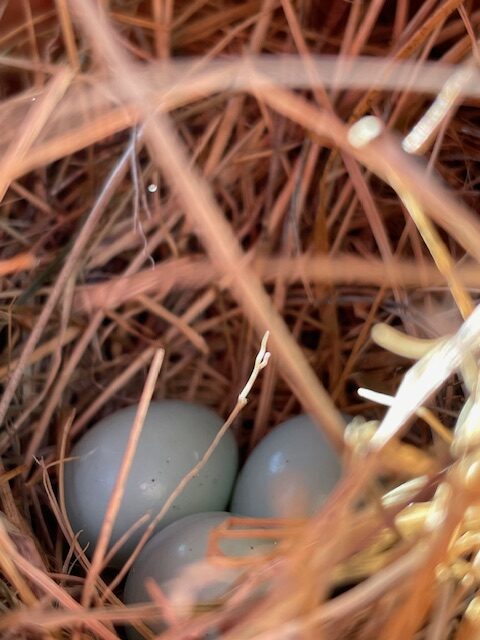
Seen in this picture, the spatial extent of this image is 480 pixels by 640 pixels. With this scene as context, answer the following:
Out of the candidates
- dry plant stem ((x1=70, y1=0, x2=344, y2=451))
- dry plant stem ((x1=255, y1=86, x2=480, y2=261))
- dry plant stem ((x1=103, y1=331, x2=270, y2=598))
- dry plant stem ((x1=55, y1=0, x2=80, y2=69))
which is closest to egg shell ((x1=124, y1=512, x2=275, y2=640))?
dry plant stem ((x1=103, y1=331, x2=270, y2=598))

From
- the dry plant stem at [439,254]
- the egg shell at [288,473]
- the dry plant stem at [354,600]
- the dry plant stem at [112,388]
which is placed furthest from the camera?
the dry plant stem at [112,388]

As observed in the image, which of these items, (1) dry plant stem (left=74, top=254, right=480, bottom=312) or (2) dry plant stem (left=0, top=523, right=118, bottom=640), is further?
(1) dry plant stem (left=74, top=254, right=480, bottom=312)

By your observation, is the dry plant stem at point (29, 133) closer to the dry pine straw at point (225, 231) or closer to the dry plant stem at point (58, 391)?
the dry pine straw at point (225, 231)

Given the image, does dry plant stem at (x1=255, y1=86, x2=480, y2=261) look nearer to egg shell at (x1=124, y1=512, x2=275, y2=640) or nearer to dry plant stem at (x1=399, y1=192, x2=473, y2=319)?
dry plant stem at (x1=399, y1=192, x2=473, y2=319)

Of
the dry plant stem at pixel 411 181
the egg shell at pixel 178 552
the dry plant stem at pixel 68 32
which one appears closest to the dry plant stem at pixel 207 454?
the egg shell at pixel 178 552

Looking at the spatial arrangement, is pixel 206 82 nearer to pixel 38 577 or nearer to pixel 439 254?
pixel 439 254

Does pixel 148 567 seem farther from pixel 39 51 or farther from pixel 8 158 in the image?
pixel 39 51

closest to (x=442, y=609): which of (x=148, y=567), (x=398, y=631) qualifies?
(x=398, y=631)
